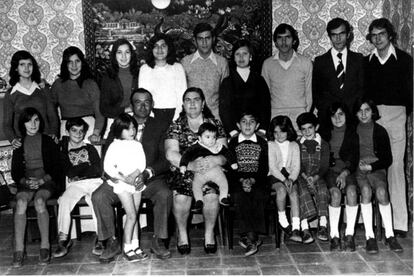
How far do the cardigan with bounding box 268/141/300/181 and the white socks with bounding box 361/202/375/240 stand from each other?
59cm

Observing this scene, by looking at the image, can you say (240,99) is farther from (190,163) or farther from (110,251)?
(110,251)

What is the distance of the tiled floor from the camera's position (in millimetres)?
3758

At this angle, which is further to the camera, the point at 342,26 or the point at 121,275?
the point at 342,26

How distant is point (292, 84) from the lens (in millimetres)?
4809

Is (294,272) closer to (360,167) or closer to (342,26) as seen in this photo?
(360,167)

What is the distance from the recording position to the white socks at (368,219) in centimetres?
412

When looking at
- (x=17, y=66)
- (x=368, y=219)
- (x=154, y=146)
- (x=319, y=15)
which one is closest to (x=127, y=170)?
(x=154, y=146)

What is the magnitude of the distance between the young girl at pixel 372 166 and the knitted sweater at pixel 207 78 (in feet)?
4.06

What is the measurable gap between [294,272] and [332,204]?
773 millimetres

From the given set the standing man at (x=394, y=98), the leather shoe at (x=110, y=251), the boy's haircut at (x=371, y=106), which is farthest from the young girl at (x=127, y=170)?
the standing man at (x=394, y=98)

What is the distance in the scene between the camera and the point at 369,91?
460 cm

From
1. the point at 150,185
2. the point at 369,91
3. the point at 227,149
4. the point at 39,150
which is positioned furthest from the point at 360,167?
the point at 39,150

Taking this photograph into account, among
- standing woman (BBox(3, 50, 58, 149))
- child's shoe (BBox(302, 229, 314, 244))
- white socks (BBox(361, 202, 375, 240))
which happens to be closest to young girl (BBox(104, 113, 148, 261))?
standing woman (BBox(3, 50, 58, 149))

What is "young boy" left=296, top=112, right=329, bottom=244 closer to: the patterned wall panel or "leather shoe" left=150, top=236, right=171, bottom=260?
"leather shoe" left=150, top=236, right=171, bottom=260
